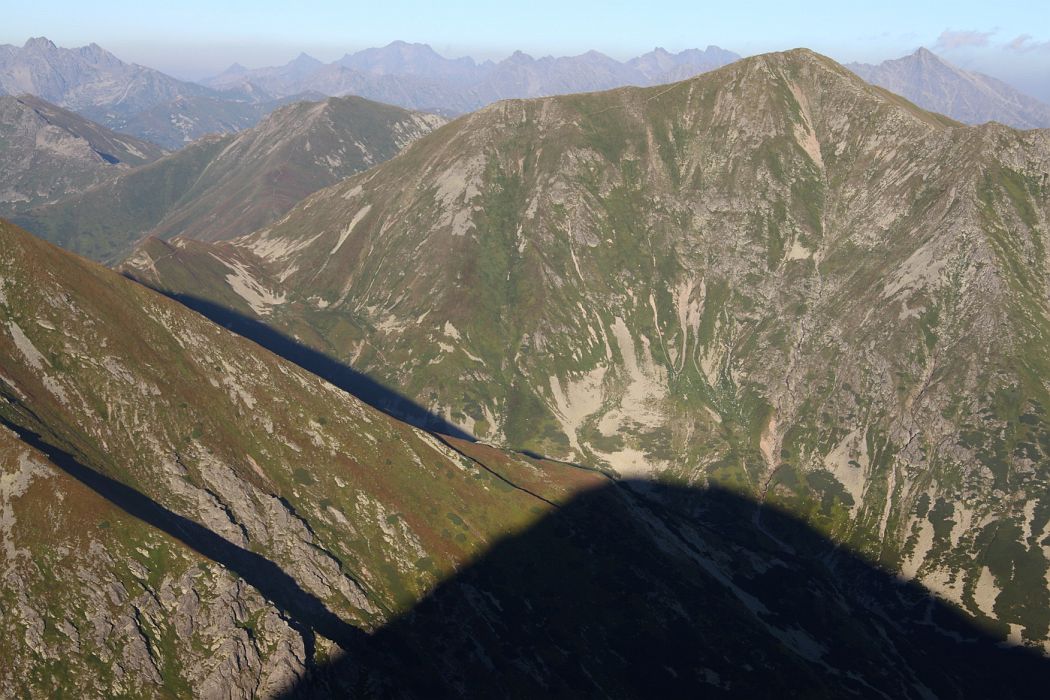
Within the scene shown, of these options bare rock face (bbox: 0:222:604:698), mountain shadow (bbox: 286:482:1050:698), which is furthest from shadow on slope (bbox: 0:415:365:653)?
mountain shadow (bbox: 286:482:1050:698)

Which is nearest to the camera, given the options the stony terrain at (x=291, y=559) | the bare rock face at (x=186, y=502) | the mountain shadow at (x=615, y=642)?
the bare rock face at (x=186, y=502)

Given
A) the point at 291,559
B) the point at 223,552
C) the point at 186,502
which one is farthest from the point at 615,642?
the point at 186,502

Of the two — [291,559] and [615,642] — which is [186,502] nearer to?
[291,559]

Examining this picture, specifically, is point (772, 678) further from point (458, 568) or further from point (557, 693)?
point (458, 568)

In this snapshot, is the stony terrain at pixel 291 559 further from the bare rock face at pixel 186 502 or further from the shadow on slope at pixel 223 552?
the shadow on slope at pixel 223 552

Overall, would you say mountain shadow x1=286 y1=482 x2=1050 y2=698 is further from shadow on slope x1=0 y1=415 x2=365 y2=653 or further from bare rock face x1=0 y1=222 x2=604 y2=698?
shadow on slope x1=0 y1=415 x2=365 y2=653

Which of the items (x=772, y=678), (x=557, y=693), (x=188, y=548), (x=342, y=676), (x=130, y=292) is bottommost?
(x=772, y=678)

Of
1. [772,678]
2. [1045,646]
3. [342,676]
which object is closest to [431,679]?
[342,676]

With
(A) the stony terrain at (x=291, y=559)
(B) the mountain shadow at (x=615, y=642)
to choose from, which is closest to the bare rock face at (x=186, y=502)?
(A) the stony terrain at (x=291, y=559)
